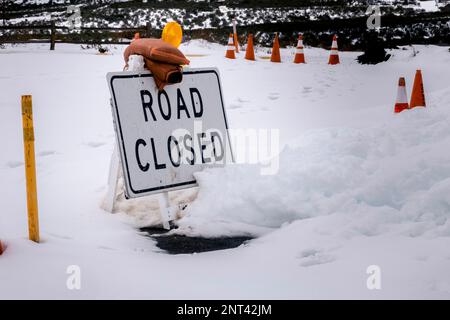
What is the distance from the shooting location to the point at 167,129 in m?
4.10

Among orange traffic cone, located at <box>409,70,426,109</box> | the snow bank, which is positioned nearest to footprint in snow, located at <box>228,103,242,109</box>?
orange traffic cone, located at <box>409,70,426,109</box>

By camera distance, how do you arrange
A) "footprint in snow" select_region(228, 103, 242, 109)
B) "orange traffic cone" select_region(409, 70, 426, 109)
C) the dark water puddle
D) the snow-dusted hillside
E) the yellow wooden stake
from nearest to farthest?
the yellow wooden stake
the dark water puddle
"orange traffic cone" select_region(409, 70, 426, 109)
"footprint in snow" select_region(228, 103, 242, 109)
the snow-dusted hillside

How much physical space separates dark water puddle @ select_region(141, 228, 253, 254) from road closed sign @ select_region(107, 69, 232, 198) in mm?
382

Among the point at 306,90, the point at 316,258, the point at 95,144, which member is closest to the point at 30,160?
the point at 316,258

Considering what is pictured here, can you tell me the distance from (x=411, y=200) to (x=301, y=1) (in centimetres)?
3796

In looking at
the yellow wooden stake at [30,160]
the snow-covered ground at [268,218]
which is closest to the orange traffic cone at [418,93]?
the snow-covered ground at [268,218]

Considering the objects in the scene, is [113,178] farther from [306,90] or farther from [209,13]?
[209,13]

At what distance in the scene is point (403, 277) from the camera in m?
2.78

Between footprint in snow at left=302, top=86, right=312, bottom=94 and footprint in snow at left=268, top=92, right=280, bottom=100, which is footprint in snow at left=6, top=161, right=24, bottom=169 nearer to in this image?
footprint in snow at left=268, top=92, right=280, bottom=100

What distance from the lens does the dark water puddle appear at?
12.0 feet

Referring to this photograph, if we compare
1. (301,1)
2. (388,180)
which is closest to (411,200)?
(388,180)

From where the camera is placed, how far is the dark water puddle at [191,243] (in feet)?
12.0

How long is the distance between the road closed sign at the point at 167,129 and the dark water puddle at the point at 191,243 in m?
0.38

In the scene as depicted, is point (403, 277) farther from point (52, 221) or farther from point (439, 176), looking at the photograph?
point (52, 221)
